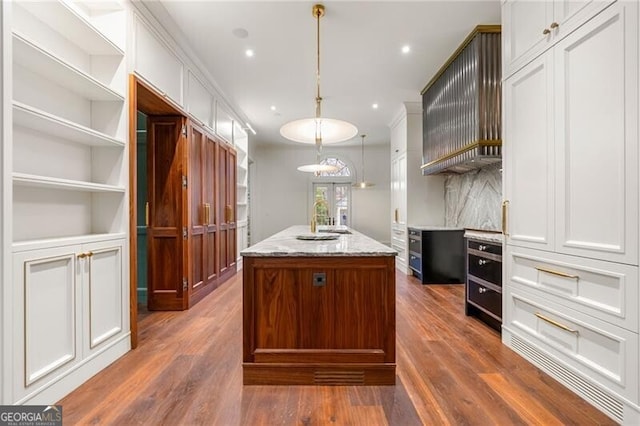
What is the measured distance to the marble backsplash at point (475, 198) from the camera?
382 centimetres

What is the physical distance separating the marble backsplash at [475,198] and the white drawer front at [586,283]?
1527 mm

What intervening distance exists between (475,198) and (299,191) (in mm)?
5495

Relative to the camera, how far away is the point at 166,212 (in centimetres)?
346

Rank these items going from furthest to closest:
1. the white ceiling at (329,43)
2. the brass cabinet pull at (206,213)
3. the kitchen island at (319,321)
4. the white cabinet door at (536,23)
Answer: the brass cabinet pull at (206,213), the white ceiling at (329,43), the kitchen island at (319,321), the white cabinet door at (536,23)

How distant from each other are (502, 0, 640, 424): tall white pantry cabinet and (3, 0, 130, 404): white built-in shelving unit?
9.77 feet

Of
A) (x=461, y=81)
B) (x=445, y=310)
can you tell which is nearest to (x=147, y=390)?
(x=445, y=310)

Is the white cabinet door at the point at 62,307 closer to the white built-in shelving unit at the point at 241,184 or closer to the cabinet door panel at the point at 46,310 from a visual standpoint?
the cabinet door panel at the point at 46,310

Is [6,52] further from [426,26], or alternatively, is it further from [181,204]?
[426,26]

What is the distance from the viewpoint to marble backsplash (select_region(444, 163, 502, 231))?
382 centimetres

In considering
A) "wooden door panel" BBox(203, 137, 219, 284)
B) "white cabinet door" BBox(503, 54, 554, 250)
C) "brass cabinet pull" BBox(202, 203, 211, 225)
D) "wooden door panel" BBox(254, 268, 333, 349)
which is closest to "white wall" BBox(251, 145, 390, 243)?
"wooden door panel" BBox(203, 137, 219, 284)

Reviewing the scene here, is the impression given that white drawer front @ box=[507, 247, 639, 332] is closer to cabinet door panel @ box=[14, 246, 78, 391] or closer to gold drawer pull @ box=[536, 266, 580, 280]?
A: gold drawer pull @ box=[536, 266, 580, 280]

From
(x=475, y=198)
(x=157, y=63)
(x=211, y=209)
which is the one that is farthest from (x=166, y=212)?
(x=475, y=198)

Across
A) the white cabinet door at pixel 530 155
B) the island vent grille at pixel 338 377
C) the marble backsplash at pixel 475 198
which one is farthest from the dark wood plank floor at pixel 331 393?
the marble backsplash at pixel 475 198

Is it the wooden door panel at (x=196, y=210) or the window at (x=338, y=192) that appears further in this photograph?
the window at (x=338, y=192)
